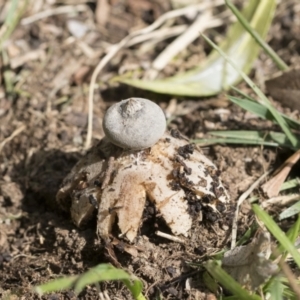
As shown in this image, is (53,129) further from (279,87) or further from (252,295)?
(252,295)

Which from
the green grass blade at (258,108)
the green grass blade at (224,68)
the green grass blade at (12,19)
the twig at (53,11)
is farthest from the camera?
the twig at (53,11)

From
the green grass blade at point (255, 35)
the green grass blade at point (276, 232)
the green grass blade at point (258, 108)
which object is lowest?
the green grass blade at point (258, 108)

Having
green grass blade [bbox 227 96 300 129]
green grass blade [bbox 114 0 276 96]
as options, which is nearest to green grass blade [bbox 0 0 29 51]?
green grass blade [bbox 114 0 276 96]

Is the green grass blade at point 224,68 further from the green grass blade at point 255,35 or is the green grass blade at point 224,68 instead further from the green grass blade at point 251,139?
the green grass blade at point 251,139

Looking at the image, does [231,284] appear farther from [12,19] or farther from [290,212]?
[12,19]

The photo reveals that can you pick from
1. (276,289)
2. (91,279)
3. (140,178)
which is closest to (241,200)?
(140,178)

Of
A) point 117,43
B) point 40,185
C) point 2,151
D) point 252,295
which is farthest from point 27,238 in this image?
point 117,43

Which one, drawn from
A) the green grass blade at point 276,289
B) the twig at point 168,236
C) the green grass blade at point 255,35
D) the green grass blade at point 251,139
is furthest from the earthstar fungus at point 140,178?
the green grass blade at point 255,35
